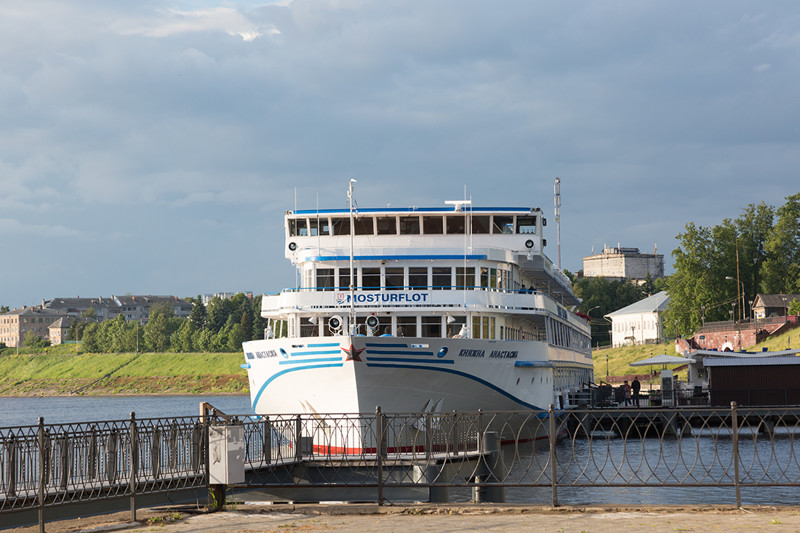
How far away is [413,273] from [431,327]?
1985mm

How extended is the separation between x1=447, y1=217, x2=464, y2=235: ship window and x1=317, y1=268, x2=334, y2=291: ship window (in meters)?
4.77

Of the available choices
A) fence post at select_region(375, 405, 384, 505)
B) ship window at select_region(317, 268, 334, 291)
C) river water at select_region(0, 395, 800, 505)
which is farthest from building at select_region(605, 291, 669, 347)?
fence post at select_region(375, 405, 384, 505)

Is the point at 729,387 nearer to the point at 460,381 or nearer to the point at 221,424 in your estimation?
the point at 460,381

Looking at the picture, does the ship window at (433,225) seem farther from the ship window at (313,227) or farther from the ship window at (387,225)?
the ship window at (313,227)

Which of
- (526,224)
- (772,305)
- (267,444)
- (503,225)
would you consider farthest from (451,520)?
(772,305)

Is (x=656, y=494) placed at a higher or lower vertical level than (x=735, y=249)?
lower

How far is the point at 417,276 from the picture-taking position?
33875 mm

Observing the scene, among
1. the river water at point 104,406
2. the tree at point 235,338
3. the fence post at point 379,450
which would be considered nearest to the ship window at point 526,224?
the fence post at point 379,450

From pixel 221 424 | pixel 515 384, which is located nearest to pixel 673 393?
pixel 515 384

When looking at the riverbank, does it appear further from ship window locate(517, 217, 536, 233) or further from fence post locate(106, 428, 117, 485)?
fence post locate(106, 428, 117, 485)

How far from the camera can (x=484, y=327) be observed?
33.3 meters

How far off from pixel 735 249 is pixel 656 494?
85363 millimetres

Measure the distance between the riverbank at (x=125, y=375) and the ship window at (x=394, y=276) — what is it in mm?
100110

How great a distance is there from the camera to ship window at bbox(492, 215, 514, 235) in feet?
121
